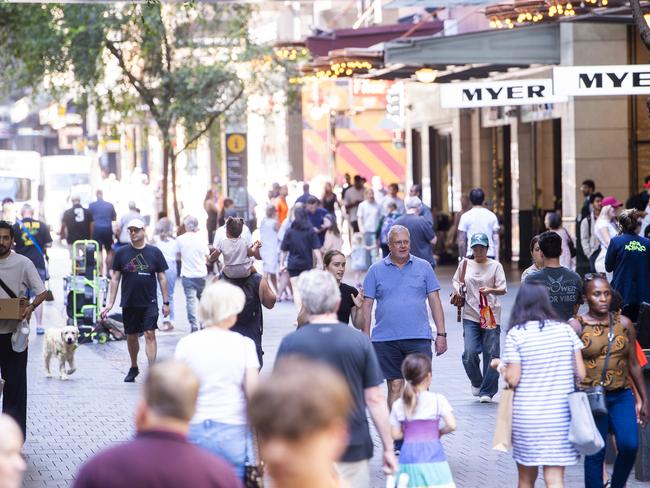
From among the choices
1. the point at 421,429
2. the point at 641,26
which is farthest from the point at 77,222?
the point at 421,429

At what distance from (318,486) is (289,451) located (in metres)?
0.13

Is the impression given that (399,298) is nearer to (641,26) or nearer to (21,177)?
(641,26)

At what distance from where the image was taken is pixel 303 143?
161 ft

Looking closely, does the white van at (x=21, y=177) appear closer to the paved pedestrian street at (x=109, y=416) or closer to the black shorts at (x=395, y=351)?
the paved pedestrian street at (x=109, y=416)

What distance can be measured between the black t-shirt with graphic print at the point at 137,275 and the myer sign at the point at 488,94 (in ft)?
12.7

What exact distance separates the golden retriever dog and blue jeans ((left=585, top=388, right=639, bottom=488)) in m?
7.69

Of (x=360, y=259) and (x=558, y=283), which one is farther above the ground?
(x=558, y=283)

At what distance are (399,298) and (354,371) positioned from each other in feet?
10.9

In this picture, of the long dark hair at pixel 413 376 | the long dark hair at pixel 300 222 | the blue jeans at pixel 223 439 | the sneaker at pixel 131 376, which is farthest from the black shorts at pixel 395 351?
the long dark hair at pixel 300 222

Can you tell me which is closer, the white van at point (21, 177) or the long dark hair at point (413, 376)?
the long dark hair at point (413, 376)

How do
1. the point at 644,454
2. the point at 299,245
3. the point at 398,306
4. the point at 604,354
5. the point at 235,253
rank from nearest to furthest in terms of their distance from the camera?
the point at 604,354, the point at 644,454, the point at 398,306, the point at 235,253, the point at 299,245

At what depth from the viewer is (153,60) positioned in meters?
31.6

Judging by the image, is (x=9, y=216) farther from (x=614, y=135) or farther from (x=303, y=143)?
(x=303, y=143)

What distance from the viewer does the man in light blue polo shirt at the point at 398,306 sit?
10117 mm
